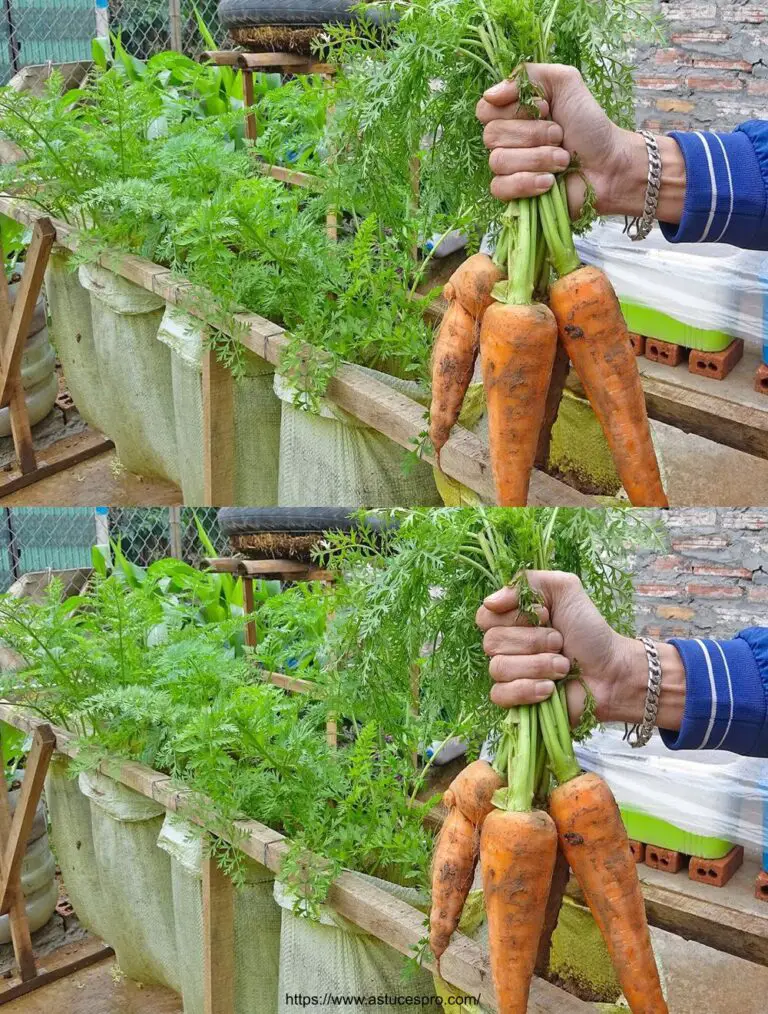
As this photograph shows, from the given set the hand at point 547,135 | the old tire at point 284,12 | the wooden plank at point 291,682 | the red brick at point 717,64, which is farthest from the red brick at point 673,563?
the hand at point 547,135

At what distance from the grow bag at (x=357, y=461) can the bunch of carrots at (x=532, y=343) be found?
0.82 ft

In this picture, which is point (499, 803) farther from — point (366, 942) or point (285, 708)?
point (285, 708)

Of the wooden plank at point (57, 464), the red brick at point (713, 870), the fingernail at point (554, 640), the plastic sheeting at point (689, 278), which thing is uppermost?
the plastic sheeting at point (689, 278)

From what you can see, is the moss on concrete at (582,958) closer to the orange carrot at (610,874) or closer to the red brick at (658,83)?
the orange carrot at (610,874)

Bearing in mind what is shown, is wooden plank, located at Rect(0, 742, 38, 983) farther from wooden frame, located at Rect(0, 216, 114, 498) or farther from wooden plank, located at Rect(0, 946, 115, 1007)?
wooden frame, located at Rect(0, 216, 114, 498)

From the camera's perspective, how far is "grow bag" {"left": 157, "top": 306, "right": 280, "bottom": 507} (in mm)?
1832

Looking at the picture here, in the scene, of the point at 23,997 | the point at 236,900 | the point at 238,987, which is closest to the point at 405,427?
the point at 236,900

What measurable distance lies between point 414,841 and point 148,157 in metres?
1.20

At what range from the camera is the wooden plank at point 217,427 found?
181 centimetres

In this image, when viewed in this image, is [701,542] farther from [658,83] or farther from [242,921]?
[242,921]

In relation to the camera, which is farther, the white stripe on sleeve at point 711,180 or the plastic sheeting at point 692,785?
the plastic sheeting at point 692,785

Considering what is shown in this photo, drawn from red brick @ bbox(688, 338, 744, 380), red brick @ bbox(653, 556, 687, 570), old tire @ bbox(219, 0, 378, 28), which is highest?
old tire @ bbox(219, 0, 378, 28)

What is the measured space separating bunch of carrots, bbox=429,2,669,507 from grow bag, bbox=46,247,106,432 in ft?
3.38

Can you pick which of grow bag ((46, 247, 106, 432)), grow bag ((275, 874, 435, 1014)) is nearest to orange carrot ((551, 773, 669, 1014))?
grow bag ((275, 874, 435, 1014))
